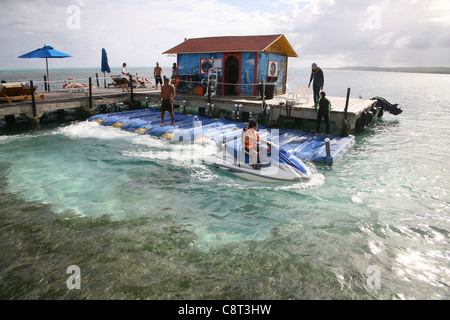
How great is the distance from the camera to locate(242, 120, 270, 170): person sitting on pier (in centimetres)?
922

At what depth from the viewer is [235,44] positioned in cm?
2098

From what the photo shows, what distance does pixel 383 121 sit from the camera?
24031mm

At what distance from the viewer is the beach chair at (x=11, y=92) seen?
1632 cm

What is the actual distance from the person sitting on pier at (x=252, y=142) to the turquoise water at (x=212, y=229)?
0.96 meters

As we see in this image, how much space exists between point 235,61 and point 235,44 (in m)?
1.29

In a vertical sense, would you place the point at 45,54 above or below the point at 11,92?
above

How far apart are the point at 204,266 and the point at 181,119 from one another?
508 inches

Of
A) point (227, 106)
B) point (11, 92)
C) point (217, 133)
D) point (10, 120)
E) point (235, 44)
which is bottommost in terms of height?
point (10, 120)

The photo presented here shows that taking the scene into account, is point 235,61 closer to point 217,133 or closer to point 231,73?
point 231,73

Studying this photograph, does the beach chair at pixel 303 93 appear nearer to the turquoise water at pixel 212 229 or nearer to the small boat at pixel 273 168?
the turquoise water at pixel 212 229

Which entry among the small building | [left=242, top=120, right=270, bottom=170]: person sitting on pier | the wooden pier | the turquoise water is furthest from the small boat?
the small building

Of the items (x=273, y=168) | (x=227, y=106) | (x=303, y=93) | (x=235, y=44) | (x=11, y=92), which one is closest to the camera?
(x=273, y=168)

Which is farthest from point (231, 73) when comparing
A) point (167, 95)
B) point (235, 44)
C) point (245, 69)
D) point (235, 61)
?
point (167, 95)

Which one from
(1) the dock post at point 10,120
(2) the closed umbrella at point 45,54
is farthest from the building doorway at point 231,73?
(1) the dock post at point 10,120
